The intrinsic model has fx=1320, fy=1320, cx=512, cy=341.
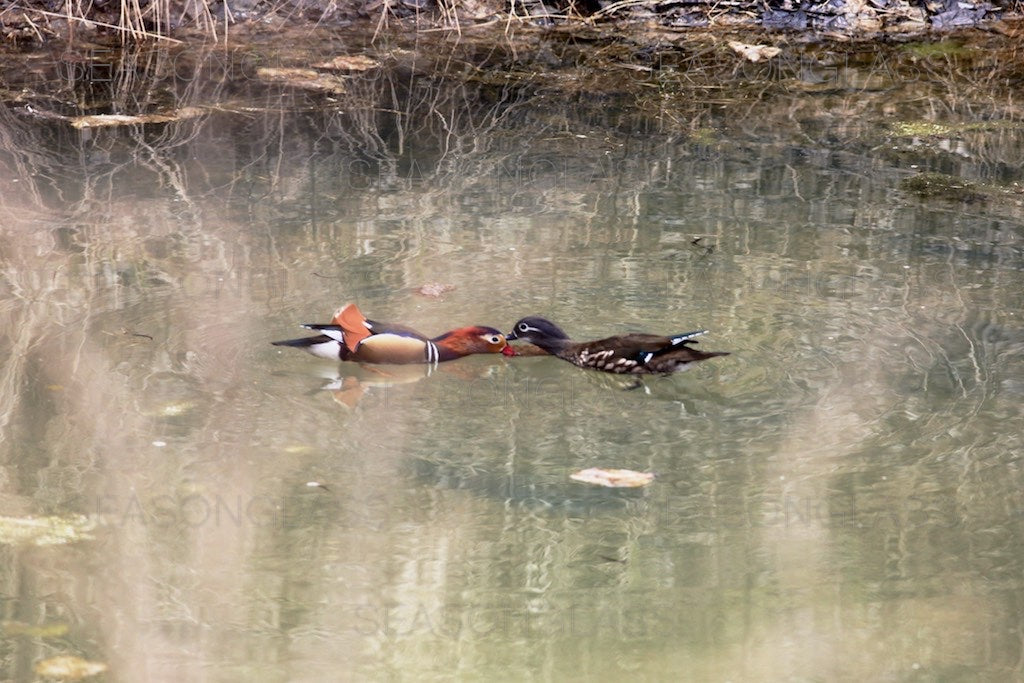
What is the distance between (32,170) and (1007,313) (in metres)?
5.45

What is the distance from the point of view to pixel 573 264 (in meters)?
6.31

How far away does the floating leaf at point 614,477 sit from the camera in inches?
172

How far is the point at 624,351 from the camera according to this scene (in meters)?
5.18

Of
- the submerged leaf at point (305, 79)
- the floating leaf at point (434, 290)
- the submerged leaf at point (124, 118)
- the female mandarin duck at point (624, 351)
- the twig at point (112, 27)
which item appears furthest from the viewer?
the twig at point (112, 27)

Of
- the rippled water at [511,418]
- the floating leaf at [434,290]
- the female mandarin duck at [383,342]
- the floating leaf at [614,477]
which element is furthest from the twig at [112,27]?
the floating leaf at [614,477]

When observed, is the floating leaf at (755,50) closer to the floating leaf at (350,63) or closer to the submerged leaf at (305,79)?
the floating leaf at (350,63)

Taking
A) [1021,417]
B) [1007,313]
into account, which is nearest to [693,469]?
[1021,417]

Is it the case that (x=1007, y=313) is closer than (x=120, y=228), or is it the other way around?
(x=1007, y=313)

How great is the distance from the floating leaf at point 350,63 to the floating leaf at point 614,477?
7.25 meters

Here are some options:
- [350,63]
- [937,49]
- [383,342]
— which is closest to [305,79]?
[350,63]

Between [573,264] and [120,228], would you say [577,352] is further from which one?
[120,228]

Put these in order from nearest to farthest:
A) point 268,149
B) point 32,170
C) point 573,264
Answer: point 573,264 < point 32,170 < point 268,149

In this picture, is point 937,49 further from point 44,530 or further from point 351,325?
point 44,530

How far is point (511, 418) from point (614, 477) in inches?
23.7
